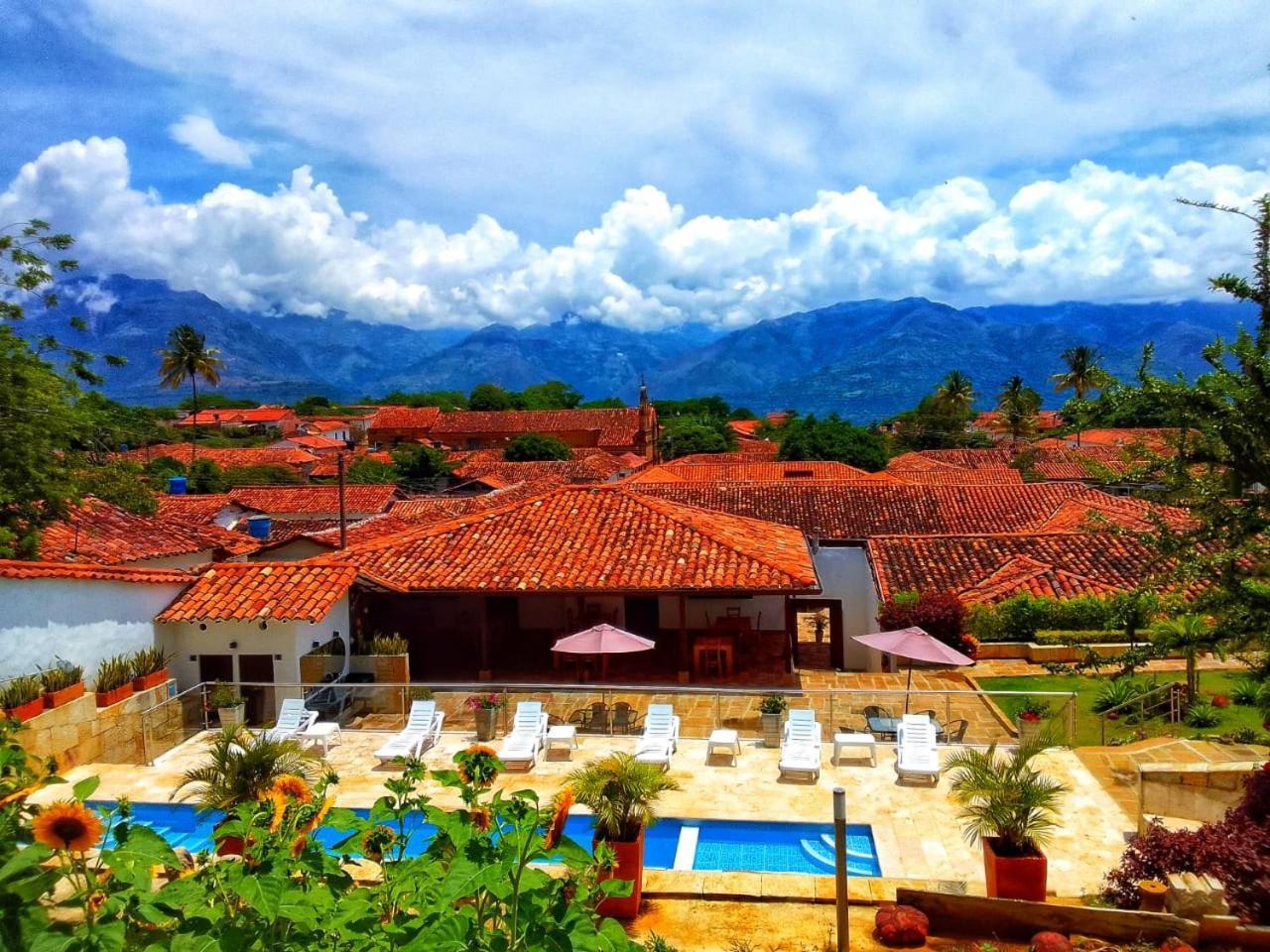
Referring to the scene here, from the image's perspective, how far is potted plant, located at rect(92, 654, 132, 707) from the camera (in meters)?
14.7

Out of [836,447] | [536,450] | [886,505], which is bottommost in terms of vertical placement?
[886,505]

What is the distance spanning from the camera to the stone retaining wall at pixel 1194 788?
11445 millimetres

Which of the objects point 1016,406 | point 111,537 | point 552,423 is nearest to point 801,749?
point 111,537

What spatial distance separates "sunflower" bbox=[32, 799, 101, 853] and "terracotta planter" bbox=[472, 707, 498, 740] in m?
10.7

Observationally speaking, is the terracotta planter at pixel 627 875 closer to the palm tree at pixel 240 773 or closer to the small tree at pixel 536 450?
the palm tree at pixel 240 773

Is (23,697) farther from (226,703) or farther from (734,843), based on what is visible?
(734,843)

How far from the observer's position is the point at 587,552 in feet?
67.7

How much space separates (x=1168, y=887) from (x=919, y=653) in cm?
796

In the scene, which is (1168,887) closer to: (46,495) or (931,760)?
(931,760)

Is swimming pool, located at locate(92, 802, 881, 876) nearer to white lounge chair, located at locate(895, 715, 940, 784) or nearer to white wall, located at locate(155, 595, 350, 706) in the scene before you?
white lounge chair, located at locate(895, 715, 940, 784)

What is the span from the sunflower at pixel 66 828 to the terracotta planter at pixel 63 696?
10.5m

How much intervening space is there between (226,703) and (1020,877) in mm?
13246

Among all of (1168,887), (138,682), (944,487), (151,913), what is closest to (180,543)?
(138,682)

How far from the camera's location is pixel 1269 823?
827cm
